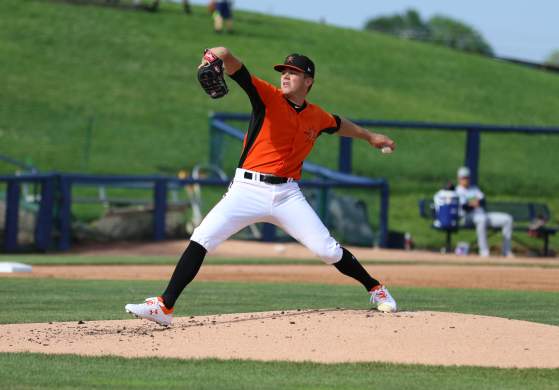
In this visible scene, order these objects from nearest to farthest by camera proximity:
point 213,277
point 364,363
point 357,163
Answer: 1. point 364,363
2. point 213,277
3. point 357,163

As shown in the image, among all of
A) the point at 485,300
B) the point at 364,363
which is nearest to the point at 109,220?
the point at 485,300

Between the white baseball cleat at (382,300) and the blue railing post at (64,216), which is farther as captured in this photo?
the blue railing post at (64,216)

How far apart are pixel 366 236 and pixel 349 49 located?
27.3 meters

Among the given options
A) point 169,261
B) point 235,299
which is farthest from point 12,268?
point 235,299

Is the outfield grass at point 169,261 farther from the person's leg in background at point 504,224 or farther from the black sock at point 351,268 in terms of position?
the black sock at point 351,268

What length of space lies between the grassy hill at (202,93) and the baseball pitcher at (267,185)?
1751cm

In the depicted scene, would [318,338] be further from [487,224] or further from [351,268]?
[487,224]

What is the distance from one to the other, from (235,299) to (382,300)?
257cm

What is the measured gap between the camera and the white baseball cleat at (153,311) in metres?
7.41

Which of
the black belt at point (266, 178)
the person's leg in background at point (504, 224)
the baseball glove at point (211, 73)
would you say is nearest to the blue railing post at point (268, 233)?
the person's leg in background at point (504, 224)

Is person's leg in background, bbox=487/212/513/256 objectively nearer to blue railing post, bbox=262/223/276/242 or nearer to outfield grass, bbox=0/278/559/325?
blue railing post, bbox=262/223/276/242

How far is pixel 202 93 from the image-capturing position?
3800 cm

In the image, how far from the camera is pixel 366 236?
1959cm

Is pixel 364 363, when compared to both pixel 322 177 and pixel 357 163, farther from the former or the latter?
pixel 357 163
